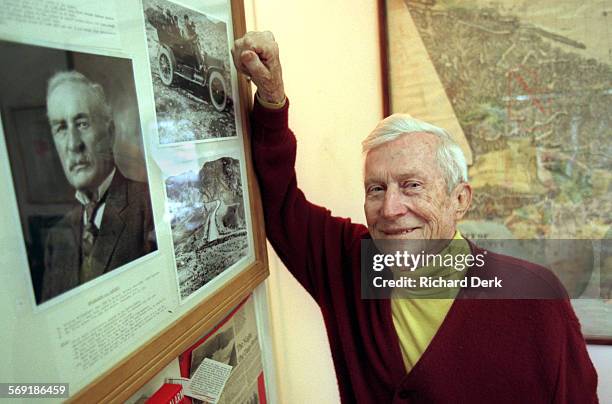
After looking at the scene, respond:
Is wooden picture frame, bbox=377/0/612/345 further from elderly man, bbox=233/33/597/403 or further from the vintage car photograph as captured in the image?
the vintage car photograph

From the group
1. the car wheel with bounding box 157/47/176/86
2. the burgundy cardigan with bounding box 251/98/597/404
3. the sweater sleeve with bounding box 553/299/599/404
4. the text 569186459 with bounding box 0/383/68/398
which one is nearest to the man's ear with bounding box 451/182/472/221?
the burgundy cardigan with bounding box 251/98/597/404

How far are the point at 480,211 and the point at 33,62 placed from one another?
1072 millimetres

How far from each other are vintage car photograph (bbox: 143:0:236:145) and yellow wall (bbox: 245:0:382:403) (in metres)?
0.35

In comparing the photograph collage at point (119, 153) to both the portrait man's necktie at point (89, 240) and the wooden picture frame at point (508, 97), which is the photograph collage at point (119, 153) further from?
the wooden picture frame at point (508, 97)

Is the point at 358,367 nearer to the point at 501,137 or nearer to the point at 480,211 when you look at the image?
the point at 480,211

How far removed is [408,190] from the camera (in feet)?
2.37

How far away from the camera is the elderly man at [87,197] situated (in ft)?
1.13

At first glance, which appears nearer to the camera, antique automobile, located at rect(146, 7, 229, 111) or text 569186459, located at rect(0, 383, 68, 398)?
text 569186459, located at rect(0, 383, 68, 398)

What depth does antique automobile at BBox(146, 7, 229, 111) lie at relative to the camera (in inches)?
19.5

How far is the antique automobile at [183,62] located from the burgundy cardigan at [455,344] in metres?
0.11

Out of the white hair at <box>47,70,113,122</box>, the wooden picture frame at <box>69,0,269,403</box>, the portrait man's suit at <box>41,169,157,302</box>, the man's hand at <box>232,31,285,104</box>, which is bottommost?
the wooden picture frame at <box>69,0,269,403</box>

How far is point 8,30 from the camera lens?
0.31 metres

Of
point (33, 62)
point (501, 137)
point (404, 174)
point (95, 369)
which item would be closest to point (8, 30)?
point (33, 62)

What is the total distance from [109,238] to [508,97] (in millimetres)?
1008
